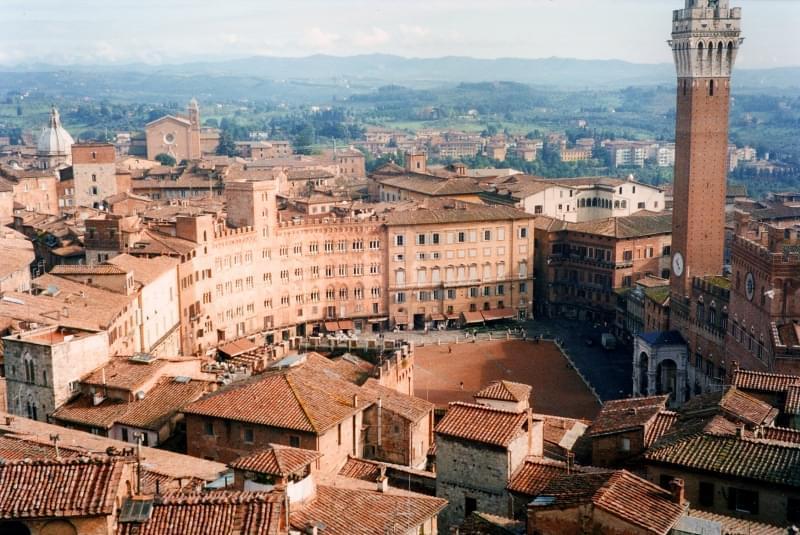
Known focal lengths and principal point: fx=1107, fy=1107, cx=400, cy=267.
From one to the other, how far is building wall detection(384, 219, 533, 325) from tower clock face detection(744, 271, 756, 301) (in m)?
34.1

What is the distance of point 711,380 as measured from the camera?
65812 millimetres

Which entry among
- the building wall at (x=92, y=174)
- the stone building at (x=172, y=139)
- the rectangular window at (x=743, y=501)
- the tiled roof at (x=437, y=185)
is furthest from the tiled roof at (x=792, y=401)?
the stone building at (x=172, y=139)

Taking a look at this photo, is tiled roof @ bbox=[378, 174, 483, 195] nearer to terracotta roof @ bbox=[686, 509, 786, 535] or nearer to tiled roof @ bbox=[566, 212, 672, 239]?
tiled roof @ bbox=[566, 212, 672, 239]

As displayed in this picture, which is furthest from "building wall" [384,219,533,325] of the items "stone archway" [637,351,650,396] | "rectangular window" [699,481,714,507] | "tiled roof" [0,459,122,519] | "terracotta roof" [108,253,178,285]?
"tiled roof" [0,459,122,519]

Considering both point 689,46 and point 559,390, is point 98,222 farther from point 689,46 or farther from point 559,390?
point 689,46

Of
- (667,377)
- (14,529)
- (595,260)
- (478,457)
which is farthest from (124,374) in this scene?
(595,260)

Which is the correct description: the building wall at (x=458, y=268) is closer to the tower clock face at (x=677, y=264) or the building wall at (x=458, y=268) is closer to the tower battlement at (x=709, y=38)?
the tower clock face at (x=677, y=264)

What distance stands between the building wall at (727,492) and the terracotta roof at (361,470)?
895 cm

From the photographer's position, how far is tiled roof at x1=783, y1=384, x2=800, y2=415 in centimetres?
3516

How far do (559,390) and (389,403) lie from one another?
98.9 ft

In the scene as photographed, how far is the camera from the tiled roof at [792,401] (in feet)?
115

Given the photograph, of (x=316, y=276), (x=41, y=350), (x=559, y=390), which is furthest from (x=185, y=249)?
(x=41, y=350)

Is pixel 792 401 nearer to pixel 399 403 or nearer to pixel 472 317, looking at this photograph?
pixel 399 403

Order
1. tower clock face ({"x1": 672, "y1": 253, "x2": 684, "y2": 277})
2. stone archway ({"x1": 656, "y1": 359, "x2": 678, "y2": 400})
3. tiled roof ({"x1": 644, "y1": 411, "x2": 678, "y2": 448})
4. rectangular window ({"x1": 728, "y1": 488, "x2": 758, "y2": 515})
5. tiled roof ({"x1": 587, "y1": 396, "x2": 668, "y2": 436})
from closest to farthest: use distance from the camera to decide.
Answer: rectangular window ({"x1": 728, "y1": 488, "x2": 758, "y2": 515}), tiled roof ({"x1": 644, "y1": 411, "x2": 678, "y2": 448}), tiled roof ({"x1": 587, "y1": 396, "x2": 668, "y2": 436}), stone archway ({"x1": 656, "y1": 359, "x2": 678, "y2": 400}), tower clock face ({"x1": 672, "y1": 253, "x2": 684, "y2": 277})
